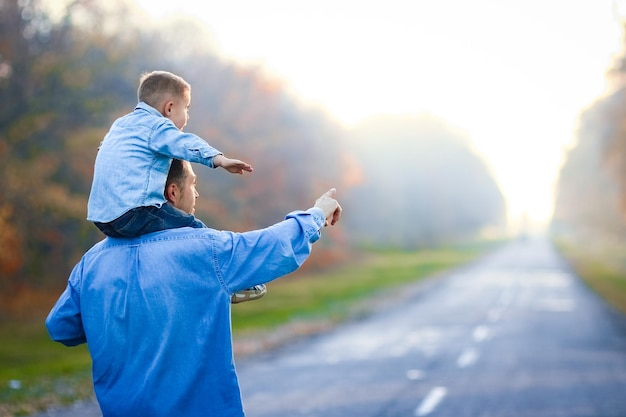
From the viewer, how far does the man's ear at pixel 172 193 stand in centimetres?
281

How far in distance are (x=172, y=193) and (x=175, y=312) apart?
46cm

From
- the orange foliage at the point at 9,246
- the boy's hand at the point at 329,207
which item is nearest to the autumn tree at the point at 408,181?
the orange foliage at the point at 9,246

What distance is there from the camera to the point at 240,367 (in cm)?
1269

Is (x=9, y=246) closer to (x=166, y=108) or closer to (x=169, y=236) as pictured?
(x=166, y=108)

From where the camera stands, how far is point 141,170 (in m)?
2.63

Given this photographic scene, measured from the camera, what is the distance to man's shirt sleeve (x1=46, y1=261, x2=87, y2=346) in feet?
9.00

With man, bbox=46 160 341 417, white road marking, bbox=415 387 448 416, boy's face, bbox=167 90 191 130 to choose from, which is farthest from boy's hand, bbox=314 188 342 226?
white road marking, bbox=415 387 448 416

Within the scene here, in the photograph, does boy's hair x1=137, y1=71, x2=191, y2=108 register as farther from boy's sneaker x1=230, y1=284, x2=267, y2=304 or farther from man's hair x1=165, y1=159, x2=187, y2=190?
boy's sneaker x1=230, y1=284, x2=267, y2=304

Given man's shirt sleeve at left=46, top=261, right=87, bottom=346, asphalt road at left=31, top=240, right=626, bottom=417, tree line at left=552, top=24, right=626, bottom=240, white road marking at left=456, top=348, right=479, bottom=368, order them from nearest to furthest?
man's shirt sleeve at left=46, top=261, right=87, bottom=346 < asphalt road at left=31, top=240, right=626, bottom=417 < white road marking at left=456, top=348, right=479, bottom=368 < tree line at left=552, top=24, right=626, bottom=240

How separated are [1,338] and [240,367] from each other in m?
8.90

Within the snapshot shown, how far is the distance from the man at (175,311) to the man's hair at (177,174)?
0.24 metres

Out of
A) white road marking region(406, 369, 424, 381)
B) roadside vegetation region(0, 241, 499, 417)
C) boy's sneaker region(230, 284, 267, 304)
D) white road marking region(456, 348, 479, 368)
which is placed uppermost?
boy's sneaker region(230, 284, 267, 304)

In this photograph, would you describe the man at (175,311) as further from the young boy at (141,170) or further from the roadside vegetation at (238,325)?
the roadside vegetation at (238,325)

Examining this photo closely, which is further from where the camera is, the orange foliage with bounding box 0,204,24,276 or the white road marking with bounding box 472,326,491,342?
the orange foliage with bounding box 0,204,24,276
